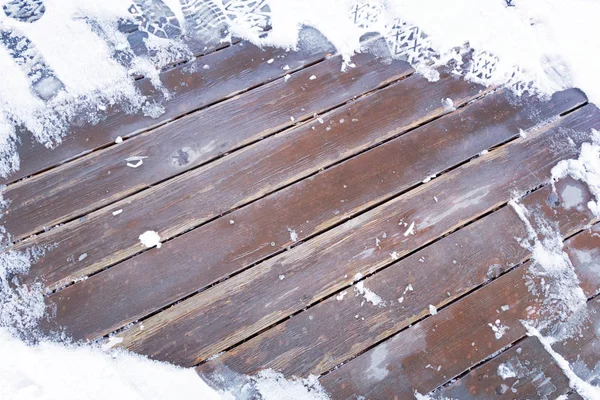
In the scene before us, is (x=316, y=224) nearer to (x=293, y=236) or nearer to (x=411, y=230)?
(x=293, y=236)

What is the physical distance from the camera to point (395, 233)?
131 centimetres

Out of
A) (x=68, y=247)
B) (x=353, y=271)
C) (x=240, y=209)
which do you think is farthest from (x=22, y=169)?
(x=353, y=271)

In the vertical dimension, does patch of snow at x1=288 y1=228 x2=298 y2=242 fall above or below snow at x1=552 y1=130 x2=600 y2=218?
below

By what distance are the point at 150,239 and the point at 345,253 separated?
52 centimetres

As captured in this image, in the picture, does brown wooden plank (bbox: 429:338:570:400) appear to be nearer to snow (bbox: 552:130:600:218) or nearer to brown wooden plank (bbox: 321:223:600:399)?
brown wooden plank (bbox: 321:223:600:399)

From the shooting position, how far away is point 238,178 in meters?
1.31

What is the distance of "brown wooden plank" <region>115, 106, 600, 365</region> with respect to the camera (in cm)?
121

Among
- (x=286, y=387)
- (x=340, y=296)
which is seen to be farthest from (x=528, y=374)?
(x=286, y=387)

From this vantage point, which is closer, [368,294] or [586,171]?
[368,294]

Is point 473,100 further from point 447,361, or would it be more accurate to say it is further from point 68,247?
point 68,247

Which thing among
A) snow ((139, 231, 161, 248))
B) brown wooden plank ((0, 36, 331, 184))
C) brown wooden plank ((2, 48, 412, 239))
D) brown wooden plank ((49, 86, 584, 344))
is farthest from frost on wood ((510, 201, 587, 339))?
snow ((139, 231, 161, 248))

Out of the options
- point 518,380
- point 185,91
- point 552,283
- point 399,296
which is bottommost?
point 518,380

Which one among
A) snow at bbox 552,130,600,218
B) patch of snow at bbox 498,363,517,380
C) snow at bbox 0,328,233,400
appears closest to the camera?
snow at bbox 0,328,233,400

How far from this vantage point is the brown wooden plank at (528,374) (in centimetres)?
125
